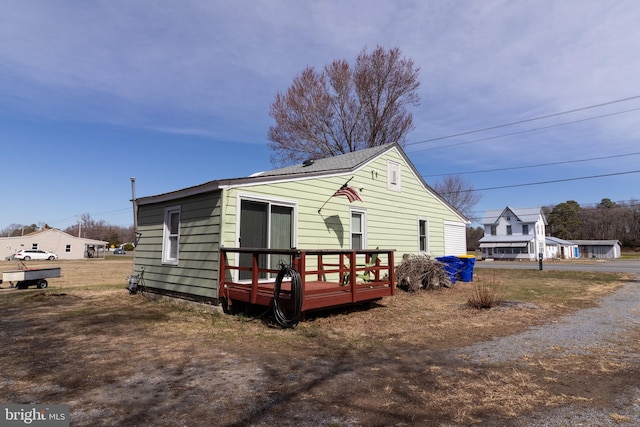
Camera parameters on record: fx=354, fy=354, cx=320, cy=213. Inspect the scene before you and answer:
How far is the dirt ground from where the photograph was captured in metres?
3.12

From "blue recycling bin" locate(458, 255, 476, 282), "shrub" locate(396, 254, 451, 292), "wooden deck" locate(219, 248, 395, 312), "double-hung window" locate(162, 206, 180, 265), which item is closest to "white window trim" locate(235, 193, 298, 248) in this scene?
"wooden deck" locate(219, 248, 395, 312)

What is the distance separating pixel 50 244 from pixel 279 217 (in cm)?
6279

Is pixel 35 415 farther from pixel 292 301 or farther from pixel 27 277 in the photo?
pixel 27 277

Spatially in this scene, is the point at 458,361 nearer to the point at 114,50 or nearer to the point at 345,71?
the point at 114,50

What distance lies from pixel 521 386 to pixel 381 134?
21599 mm

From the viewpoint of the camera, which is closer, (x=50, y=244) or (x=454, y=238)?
(x=454, y=238)

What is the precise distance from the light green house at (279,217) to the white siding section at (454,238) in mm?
1584

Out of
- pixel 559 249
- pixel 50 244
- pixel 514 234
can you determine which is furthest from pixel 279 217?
pixel 50 244

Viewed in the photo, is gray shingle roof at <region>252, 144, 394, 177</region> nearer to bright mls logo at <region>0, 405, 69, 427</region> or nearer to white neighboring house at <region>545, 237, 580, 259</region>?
bright mls logo at <region>0, 405, 69, 427</region>

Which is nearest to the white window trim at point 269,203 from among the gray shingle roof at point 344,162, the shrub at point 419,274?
the gray shingle roof at point 344,162

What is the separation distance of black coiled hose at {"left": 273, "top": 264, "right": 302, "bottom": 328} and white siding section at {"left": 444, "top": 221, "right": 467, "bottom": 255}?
10202mm

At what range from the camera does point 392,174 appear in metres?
12.6

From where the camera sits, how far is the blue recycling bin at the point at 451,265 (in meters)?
12.9

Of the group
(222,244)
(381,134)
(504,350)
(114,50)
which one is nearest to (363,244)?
(222,244)
